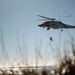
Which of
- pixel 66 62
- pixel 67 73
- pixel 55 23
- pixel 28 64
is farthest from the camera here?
pixel 55 23

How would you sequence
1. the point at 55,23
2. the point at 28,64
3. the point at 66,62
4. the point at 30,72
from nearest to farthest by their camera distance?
the point at 66,62 → the point at 30,72 → the point at 28,64 → the point at 55,23

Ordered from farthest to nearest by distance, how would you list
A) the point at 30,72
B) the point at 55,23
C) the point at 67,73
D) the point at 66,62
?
the point at 55,23 → the point at 30,72 → the point at 66,62 → the point at 67,73

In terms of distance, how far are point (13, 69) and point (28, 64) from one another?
0.24 metres

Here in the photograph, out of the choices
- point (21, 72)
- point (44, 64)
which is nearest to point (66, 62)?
point (44, 64)

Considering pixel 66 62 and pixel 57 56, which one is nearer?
pixel 66 62

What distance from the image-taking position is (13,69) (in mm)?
3873

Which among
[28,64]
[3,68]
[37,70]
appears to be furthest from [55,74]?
[3,68]

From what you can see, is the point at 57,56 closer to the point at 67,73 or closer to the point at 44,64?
the point at 44,64

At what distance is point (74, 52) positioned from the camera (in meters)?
3.32

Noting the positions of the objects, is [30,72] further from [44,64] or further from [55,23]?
[55,23]

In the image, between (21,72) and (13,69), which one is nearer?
(21,72)

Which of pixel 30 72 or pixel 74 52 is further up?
pixel 74 52

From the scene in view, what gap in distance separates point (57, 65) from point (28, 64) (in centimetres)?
57

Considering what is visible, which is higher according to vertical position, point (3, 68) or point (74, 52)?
point (74, 52)
